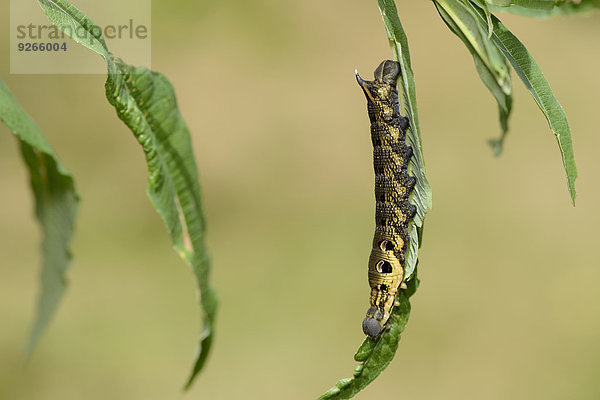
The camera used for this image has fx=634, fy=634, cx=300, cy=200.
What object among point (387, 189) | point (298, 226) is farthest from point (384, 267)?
point (298, 226)

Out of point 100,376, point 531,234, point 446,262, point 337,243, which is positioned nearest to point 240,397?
point 100,376

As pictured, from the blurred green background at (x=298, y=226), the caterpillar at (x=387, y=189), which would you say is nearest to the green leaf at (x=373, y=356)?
the caterpillar at (x=387, y=189)

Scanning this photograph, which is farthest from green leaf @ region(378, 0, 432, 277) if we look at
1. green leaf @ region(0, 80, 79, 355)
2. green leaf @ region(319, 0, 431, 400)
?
green leaf @ region(0, 80, 79, 355)

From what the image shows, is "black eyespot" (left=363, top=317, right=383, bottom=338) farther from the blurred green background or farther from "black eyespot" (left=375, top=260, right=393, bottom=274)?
the blurred green background

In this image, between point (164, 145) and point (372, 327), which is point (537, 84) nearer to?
point (372, 327)

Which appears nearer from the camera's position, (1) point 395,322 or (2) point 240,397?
(1) point 395,322

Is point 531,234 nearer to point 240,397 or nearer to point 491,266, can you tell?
point 491,266

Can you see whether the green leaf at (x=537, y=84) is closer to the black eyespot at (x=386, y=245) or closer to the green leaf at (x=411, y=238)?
the green leaf at (x=411, y=238)
